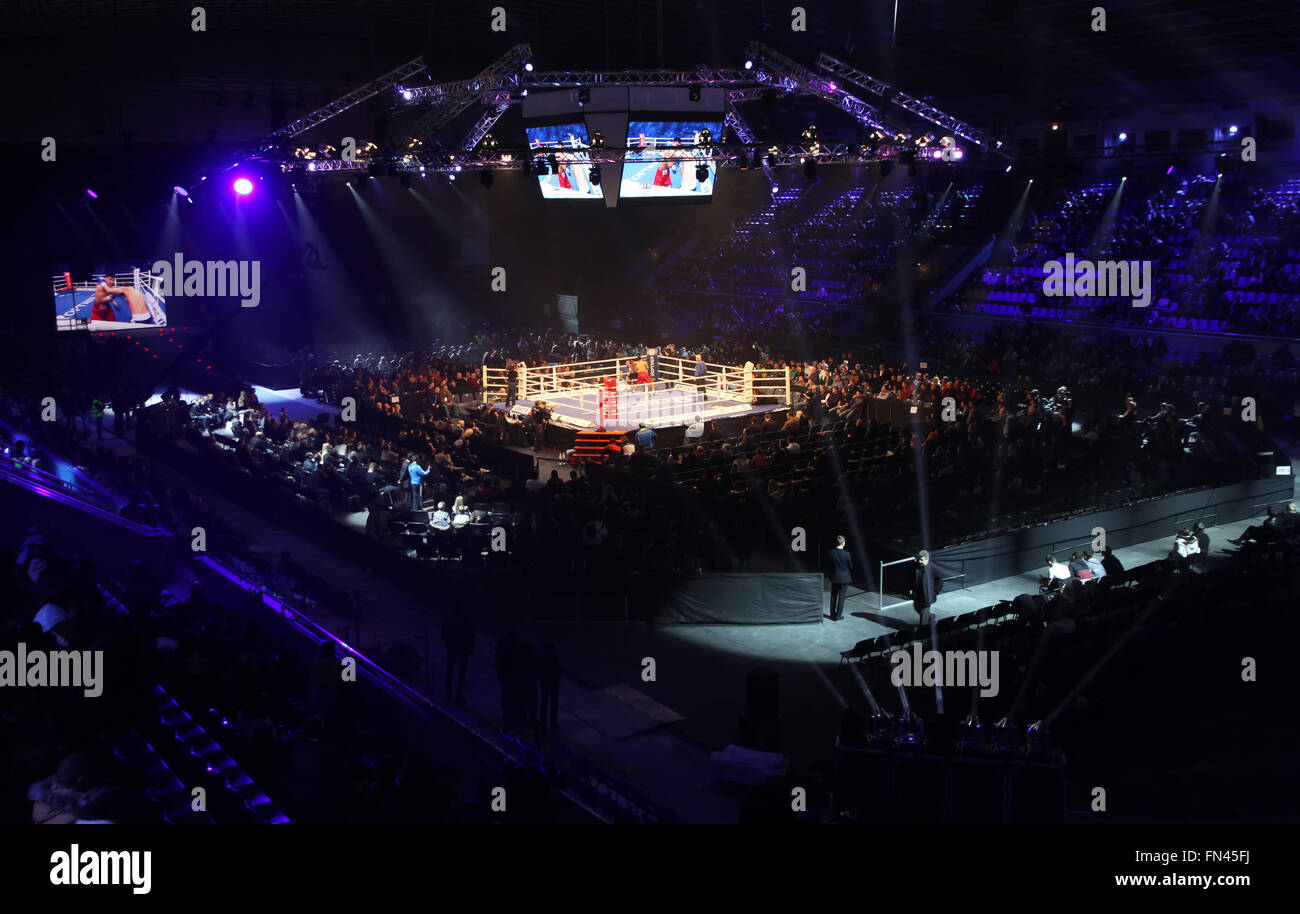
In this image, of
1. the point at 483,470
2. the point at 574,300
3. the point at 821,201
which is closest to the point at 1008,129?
the point at 821,201

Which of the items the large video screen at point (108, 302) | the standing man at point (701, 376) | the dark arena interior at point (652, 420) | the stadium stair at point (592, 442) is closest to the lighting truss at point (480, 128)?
the dark arena interior at point (652, 420)

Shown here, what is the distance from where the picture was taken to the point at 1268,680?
36.3ft

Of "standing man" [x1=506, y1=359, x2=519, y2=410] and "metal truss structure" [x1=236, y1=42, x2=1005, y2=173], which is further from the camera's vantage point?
"standing man" [x1=506, y1=359, x2=519, y2=410]

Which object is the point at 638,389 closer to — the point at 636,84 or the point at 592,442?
the point at 592,442

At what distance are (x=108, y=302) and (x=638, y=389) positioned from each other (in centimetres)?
1323

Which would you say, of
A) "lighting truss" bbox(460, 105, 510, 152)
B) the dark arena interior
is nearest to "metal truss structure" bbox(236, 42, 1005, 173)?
the dark arena interior

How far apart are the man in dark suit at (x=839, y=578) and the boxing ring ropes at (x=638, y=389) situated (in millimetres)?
9353

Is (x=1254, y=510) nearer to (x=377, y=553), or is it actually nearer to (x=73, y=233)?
(x=377, y=553)

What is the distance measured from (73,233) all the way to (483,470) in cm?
1457

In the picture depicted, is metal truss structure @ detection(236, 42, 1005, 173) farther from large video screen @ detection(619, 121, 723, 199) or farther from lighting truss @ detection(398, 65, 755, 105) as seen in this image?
large video screen @ detection(619, 121, 723, 199)

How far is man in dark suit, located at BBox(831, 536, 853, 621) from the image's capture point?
42.4 ft

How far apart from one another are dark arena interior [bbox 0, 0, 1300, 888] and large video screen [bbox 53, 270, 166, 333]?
0.09 m

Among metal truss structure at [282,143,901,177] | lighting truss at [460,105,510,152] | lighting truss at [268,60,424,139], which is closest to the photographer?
metal truss structure at [282,143,901,177]

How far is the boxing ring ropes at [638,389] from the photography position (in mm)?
23078
